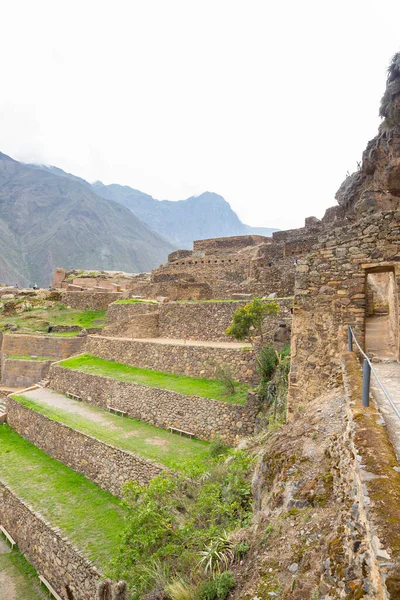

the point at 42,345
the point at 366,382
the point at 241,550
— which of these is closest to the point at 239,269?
the point at 42,345

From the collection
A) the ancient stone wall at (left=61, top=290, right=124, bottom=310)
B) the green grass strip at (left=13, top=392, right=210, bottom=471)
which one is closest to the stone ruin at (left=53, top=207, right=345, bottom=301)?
the ancient stone wall at (left=61, top=290, right=124, bottom=310)

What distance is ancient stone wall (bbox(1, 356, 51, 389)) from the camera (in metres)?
22.4

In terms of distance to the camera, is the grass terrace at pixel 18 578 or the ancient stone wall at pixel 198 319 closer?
the grass terrace at pixel 18 578

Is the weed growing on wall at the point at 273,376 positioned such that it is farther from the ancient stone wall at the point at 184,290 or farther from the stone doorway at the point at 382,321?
the ancient stone wall at the point at 184,290

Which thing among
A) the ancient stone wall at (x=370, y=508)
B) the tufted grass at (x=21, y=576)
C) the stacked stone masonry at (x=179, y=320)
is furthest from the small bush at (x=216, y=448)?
the ancient stone wall at (x=370, y=508)

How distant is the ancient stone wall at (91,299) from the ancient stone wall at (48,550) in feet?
53.1

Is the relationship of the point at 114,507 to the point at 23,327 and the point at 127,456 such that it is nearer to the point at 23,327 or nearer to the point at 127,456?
the point at 127,456

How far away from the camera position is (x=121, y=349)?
19.4 m

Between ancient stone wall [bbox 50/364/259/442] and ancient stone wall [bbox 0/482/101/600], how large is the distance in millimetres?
4701

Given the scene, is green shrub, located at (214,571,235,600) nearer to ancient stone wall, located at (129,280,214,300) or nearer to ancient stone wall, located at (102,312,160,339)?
ancient stone wall, located at (102,312,160,339)

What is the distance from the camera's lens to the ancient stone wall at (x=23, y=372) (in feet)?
73.4

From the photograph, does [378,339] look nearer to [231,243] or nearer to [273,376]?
[273,376]

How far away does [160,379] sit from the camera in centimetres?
1564

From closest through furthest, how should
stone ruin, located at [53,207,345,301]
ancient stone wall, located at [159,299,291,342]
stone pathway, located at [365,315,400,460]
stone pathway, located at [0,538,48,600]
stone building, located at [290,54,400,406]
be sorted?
stone pathway, located at [365,315,400,460]
stone building, located at [290,54,400,406]
stone pathway, located at [0,538,48,600]
ancient stone wall, located at [159,299,291,342]
stone ruin, located at [53,207,345,301]
